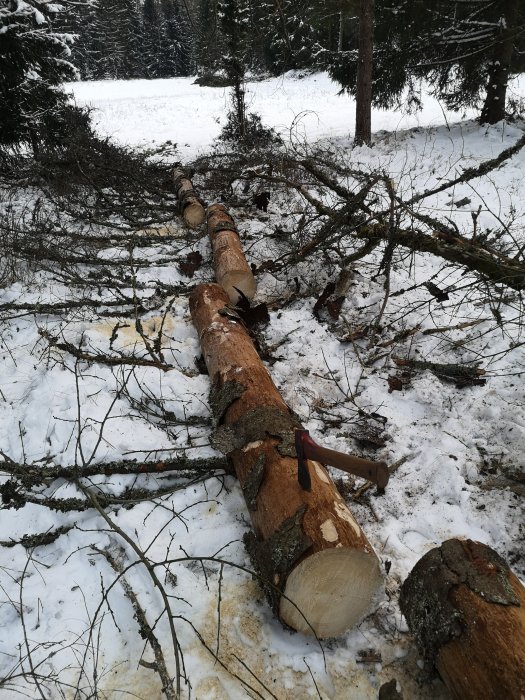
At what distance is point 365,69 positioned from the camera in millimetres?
8234

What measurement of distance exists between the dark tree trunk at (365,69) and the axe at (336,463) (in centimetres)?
894

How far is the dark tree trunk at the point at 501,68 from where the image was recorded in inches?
279

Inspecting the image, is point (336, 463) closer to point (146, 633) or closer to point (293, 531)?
point (293, 531)

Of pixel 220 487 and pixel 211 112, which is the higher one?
pixel 211 112

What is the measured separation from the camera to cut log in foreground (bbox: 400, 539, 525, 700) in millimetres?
1356

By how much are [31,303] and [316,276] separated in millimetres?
3047

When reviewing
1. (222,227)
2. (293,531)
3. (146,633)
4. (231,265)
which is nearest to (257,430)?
(293,531)

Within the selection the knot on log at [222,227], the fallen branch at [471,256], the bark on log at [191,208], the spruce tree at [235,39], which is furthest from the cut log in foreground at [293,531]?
the spruce tree at [235,39]

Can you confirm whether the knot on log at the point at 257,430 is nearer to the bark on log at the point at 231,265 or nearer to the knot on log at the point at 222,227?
the bark on log at the point at 231,265

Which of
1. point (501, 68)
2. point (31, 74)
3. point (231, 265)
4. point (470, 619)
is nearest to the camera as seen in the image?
point (470, 619)

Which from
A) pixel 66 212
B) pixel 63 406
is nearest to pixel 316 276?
pixel 63 406

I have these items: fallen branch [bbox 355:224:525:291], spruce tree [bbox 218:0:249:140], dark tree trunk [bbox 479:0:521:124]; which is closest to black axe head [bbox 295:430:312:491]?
fallen branch [bbox 355:224:525:291]

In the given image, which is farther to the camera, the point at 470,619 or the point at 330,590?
the point at 330,590

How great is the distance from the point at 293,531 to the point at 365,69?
30.7ft
